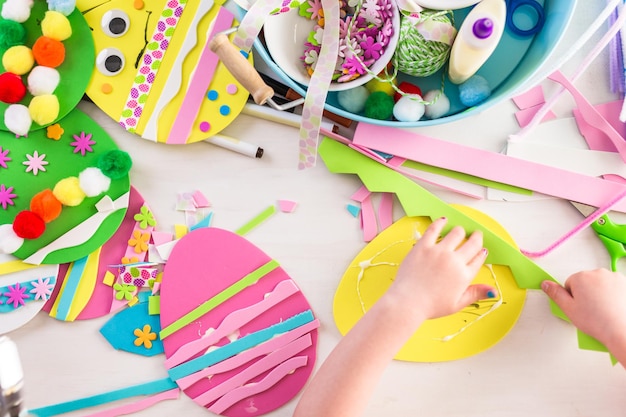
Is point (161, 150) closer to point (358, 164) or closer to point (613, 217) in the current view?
point (358, 164)

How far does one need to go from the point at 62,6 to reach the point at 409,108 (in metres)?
0.42

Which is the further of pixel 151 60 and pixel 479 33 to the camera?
pixel 151 60

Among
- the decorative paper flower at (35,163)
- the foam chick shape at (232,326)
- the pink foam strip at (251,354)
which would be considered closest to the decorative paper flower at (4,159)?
the decorative paper flower at (35,163)

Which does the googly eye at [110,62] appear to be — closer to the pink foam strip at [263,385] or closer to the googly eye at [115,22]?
the googly eye at [115,22]

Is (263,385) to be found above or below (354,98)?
below

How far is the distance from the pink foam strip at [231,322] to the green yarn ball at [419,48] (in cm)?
28

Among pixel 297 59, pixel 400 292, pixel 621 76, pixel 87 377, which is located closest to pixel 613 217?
pixel 621 76

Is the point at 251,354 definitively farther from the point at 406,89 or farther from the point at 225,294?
the point at 406,89

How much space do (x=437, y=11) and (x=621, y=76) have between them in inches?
9.6

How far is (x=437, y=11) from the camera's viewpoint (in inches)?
24.6

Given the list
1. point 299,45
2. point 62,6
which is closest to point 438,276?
point 299,45

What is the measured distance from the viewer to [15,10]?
2.17 ft

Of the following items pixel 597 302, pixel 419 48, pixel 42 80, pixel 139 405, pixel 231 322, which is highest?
pixel 419 48

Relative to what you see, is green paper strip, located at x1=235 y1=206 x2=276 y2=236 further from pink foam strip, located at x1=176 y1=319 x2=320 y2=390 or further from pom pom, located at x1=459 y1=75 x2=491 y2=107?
pom pom, located at x1=459 y1=75 x2=491 y2=107
